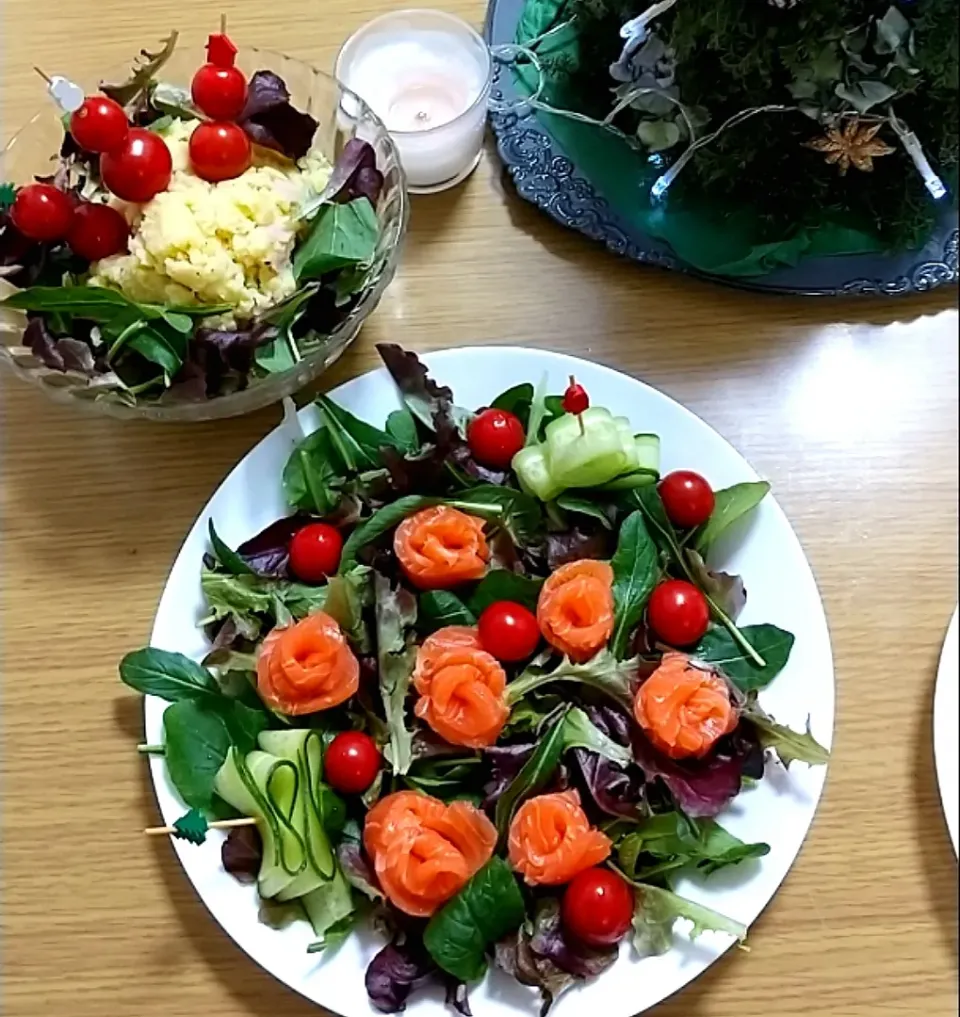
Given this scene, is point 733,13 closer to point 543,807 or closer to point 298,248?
point 298,248

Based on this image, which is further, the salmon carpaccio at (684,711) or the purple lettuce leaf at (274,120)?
the purple lettuce leaf at (274,120)

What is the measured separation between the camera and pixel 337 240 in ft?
2.64

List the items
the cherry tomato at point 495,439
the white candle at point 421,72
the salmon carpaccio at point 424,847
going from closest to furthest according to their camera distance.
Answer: the salmon carpaccio at point 424,847
the cherry tomato at point 495,439
the white candle at point 421,72

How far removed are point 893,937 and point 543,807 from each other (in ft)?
0.71

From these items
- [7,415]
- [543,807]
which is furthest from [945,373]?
[7,415]

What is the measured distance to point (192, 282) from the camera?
2.58ft

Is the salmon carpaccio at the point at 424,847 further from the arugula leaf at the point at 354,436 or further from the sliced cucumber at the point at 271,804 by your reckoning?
the arugula leaf at the point at 354,436

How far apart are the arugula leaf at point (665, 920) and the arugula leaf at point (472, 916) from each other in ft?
0.22

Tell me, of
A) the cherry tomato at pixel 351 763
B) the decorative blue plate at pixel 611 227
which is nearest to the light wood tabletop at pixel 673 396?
the decorative blue plate at pixel 611 227

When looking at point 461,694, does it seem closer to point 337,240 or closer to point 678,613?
point 678,613

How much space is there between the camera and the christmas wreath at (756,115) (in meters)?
0.73

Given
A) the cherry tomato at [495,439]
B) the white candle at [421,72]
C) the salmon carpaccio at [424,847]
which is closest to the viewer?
the salmon carpaccio at [424,847]

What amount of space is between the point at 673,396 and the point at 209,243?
29cm

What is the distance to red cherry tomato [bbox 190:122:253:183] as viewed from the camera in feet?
2.62
